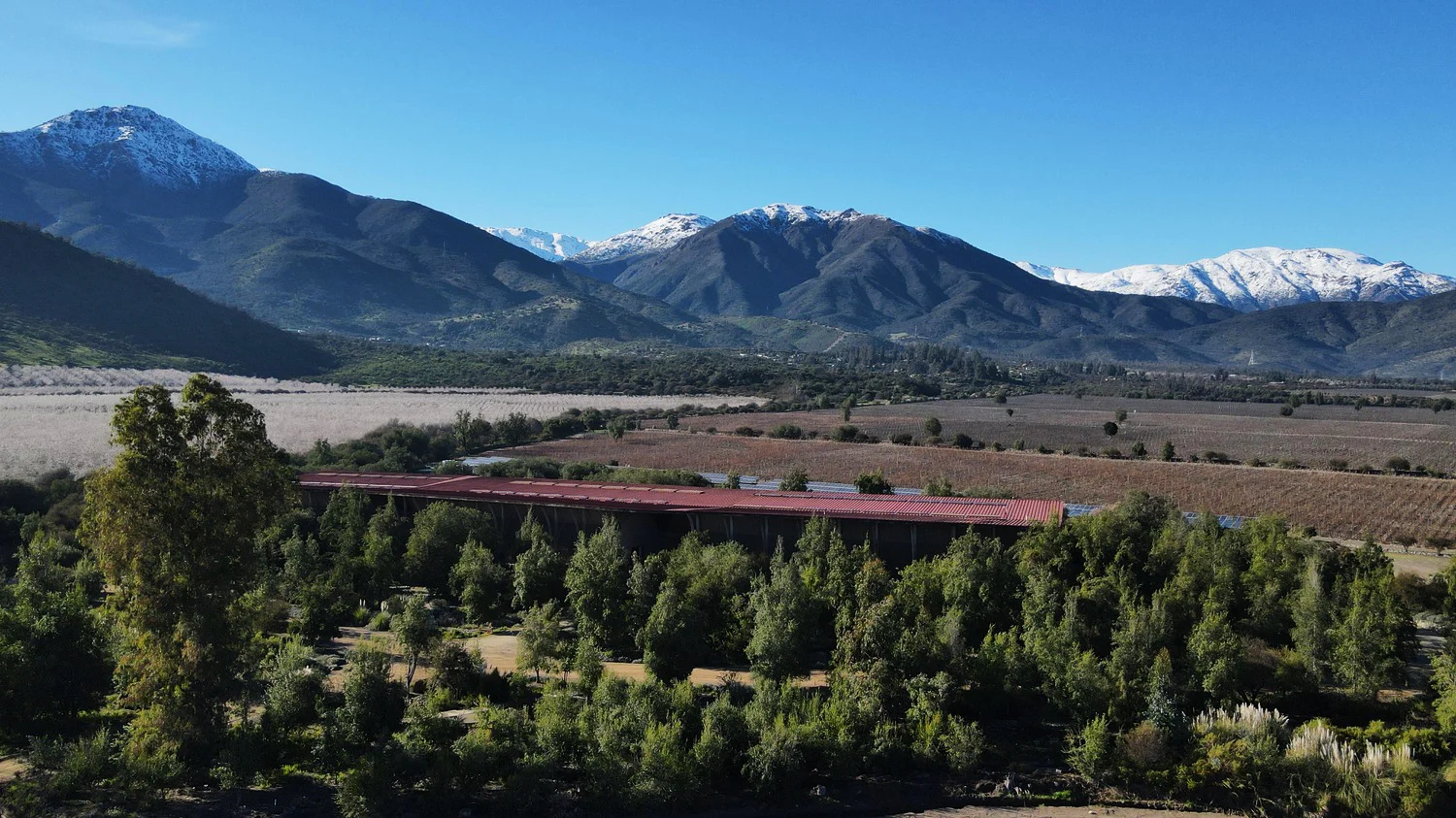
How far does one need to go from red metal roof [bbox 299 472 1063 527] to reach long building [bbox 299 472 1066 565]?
0.13 feet

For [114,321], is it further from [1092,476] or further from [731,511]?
[1092,476]

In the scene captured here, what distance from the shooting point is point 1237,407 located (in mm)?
145625

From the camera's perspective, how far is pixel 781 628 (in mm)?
24469

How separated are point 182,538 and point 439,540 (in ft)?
51.6

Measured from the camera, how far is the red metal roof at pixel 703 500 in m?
35.0

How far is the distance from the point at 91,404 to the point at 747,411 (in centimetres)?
6492

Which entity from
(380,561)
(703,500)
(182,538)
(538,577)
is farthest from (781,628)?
(380,561)

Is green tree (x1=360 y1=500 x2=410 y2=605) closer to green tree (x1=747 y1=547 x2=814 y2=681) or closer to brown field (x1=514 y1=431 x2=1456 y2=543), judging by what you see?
green tree (x1=747 y1=547 x2=814 y2=681)

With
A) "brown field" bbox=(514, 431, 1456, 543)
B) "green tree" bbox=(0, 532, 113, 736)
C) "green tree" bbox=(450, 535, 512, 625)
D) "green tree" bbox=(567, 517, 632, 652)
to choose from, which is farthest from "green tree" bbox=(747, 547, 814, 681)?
"brown field" bbox=(514, 431, 1456, 543)

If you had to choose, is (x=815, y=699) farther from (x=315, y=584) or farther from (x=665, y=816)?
(x=315, y=584)

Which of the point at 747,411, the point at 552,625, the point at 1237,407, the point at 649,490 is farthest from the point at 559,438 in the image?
the point at 1237,407

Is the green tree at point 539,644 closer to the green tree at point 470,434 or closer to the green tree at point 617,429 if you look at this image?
the green tree at point 470,434

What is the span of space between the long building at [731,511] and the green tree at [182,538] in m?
16.3

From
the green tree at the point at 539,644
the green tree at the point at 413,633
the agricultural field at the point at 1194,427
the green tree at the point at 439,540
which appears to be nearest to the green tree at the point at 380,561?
the green tree at the point at 439,540
